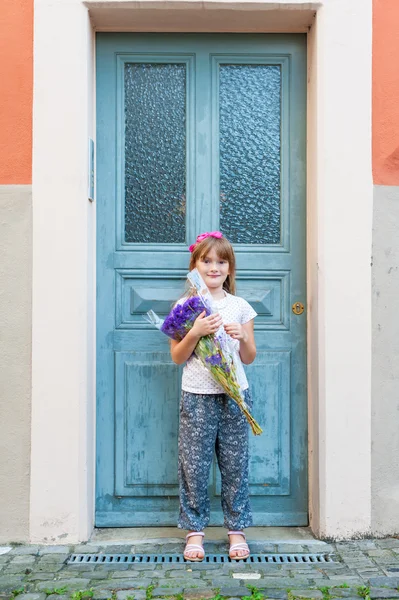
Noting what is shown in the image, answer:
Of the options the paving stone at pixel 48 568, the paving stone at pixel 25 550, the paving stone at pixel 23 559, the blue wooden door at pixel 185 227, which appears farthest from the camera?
the blue wooden door at pixel 185 227

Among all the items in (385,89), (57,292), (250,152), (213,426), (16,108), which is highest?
(385,89)

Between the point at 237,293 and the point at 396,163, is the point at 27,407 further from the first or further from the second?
the point at 396,163

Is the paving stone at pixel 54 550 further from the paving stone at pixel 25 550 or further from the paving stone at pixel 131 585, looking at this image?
the paving stone at pixel 131 585

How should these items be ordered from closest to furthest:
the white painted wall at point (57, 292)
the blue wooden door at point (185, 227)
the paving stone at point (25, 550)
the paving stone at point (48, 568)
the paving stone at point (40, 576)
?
1. the paving stone at point (40, 576)
2. the paving stone at point (48, 568)
3. the paving stone at point (25, 550)
4. the white painted wall at point (57, 292)
5. the blue wooden door at point (185, 227)

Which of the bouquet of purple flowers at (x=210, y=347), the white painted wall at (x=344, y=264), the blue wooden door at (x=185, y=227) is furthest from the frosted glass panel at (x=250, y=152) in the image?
the bouquet of purple flowers at (x=210, y=347)

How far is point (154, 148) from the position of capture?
4109mm

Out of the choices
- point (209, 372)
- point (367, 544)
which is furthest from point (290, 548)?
point (209, 372)

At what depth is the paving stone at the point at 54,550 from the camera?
366cm

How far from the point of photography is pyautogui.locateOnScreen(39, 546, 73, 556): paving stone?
12.0 feet

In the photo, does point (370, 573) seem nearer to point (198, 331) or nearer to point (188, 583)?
point (188, 583)

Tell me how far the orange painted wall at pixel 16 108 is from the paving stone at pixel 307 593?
2516 mm

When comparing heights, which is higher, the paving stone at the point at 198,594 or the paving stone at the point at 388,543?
the paving stone at the point at 388,543

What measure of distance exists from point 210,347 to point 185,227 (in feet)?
3.08

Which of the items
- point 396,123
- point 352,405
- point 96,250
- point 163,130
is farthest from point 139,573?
point 396,123
